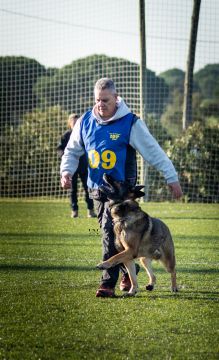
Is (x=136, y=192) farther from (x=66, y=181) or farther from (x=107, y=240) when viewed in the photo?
(x=66, y=181)

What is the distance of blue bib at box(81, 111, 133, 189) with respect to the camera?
677cm

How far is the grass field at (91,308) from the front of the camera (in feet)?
15.5

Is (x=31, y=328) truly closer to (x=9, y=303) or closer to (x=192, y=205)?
(x=9, y=303)

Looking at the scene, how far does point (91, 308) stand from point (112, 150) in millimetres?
1491

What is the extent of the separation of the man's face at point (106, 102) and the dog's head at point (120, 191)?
63 cm

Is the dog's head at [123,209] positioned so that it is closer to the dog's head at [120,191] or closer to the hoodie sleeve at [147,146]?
the dog's head at [120,191]

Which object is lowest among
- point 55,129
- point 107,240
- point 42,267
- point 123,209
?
point 42,267

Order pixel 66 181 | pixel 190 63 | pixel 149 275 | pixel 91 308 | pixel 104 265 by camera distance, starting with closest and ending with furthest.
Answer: pixel 91 308
pixel 104 265
pixel 66 181
pixel 149 275
pixel 190 63

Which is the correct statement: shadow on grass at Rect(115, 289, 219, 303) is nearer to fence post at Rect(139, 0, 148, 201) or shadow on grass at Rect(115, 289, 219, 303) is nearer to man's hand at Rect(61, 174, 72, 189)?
man's hand at Rect(61, 174, 72, 189)

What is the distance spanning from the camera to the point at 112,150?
6.77 meters

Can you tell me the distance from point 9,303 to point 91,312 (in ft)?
2.44

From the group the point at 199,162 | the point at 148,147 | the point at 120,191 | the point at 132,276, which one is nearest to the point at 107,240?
the point at 132,276

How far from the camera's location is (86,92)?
69.7 ft

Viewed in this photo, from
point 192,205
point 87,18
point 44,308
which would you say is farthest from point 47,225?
point 87,18
